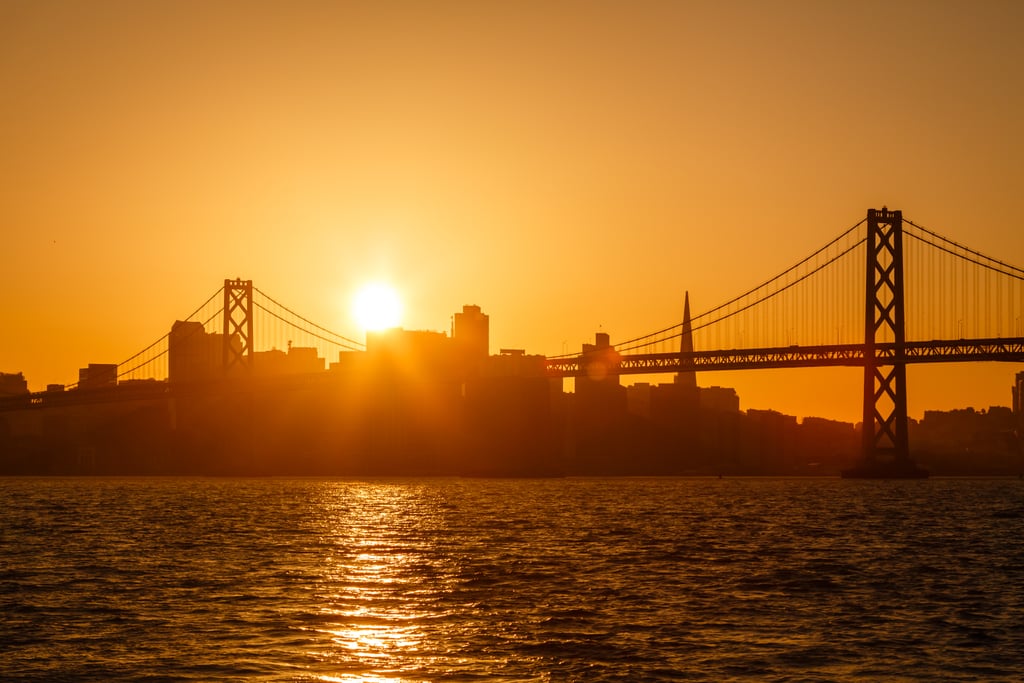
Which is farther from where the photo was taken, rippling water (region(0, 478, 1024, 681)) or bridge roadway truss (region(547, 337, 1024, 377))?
bridge roadway truss (region(547, 337, 1024, 377))

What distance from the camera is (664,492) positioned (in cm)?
10150

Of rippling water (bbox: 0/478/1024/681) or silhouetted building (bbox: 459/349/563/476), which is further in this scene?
silhouetted building (bbox: 459/349/563/476)

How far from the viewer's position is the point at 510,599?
30.5m

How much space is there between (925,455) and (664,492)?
95277 mm

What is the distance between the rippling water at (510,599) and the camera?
2208 cm

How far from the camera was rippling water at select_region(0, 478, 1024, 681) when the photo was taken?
22.1 metres

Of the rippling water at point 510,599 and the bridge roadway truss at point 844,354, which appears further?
the bridge roadway truss at point 844,354

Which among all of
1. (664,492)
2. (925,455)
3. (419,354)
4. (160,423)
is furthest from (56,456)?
(925,455)

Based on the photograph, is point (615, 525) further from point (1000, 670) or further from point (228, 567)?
point (1000, 670)

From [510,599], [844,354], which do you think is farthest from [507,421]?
[510,599]

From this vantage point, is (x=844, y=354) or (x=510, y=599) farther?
(x=844, y=354)

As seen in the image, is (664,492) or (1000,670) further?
(664,492)

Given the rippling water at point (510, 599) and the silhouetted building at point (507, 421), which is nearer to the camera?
the rippling water at point (510, 599)

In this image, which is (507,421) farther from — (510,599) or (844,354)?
(510,599)
